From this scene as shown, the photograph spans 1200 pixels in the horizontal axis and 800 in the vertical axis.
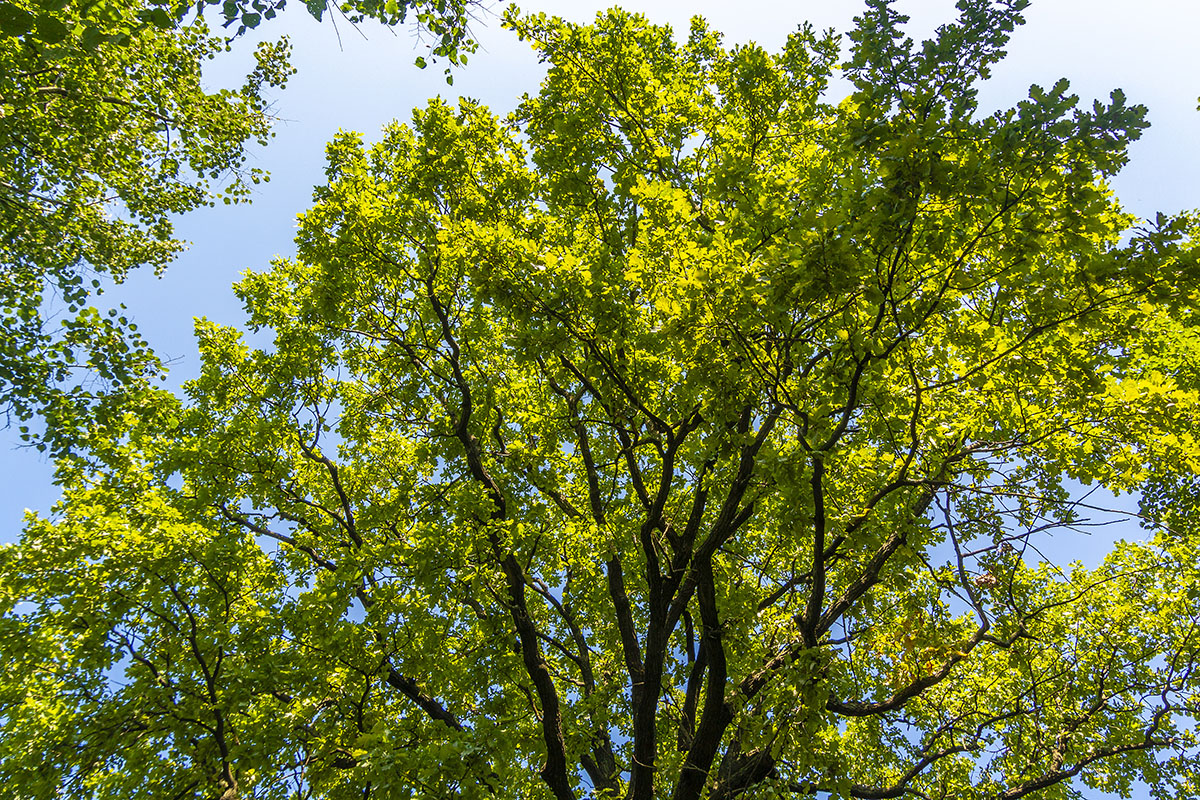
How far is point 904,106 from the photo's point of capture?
14.5 ft

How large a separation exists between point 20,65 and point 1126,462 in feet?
42.5

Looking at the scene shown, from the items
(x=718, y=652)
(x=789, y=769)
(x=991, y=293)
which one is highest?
(x=991, y=293)

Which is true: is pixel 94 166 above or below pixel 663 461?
above

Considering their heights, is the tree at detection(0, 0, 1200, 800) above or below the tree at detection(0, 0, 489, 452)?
below

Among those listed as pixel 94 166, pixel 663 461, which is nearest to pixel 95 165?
pixel 94 166

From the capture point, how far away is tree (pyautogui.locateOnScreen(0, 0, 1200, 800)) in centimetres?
496

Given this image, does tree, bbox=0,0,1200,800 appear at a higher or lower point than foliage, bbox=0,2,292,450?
lower

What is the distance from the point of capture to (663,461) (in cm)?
790

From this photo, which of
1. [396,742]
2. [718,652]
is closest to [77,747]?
[396,742]

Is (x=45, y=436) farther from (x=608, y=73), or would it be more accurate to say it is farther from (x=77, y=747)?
(x=608, y=73)

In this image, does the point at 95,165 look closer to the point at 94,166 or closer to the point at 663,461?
the point at 94,166

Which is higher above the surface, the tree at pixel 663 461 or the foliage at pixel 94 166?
the foliage at pixel 94 166

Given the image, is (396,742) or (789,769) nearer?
(789,769)

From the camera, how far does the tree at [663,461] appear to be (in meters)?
4.96
